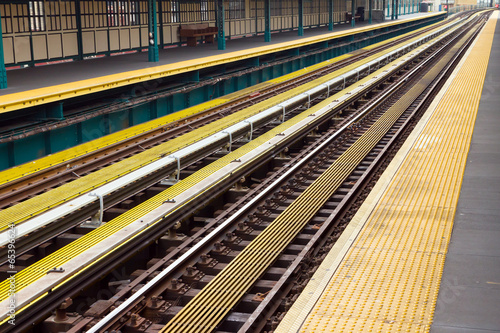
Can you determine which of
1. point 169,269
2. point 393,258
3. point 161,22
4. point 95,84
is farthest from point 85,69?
point 393,258

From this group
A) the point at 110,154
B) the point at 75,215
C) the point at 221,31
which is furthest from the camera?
the point at 221,31

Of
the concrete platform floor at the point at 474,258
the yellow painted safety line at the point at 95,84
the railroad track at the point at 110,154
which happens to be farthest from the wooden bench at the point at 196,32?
the concrete platform floor at the point at 474,258

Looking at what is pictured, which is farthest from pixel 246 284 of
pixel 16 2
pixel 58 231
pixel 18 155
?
pixel 16 2

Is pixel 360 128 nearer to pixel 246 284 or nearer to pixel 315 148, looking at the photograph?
pixel 315 148

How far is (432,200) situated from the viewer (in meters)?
8.20

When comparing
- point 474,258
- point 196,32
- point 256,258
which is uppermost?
point 196,32

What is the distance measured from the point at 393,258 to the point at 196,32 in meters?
22.7

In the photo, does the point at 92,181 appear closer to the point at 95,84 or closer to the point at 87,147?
the point at 87,147

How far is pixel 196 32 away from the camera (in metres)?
27.6

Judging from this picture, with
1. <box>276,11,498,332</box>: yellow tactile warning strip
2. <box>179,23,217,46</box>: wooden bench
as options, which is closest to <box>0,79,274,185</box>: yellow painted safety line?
<box>276,11,498,332</box>: yellow tactile warning strip

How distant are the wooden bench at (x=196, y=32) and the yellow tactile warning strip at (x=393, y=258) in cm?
1778

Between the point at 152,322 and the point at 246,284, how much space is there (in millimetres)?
1083

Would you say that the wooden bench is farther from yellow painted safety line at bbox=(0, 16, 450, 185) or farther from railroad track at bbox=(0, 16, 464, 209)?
yellow painted safety line at bbox=(0, 16, 450, 185)

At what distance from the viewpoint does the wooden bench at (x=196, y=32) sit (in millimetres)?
27266
